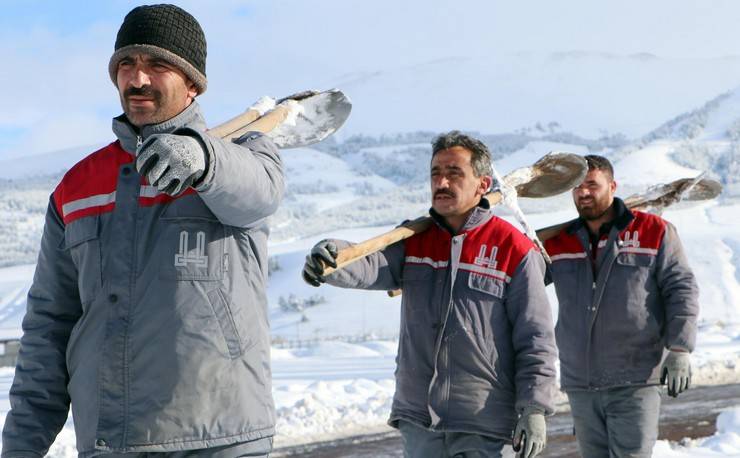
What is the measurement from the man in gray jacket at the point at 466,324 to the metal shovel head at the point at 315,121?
0.41 meters

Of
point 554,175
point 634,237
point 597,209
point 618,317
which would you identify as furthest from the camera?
point 554,175

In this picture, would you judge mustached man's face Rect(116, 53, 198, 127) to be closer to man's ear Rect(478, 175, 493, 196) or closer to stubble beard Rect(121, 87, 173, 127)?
stubble beard Rect(121, 87, 173, 127)

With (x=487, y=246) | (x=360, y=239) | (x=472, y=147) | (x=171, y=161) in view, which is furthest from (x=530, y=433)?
(x=360, y=239)

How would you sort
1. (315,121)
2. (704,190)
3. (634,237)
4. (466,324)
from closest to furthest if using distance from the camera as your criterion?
(466,324), (315,121), (634,237), (704,190)

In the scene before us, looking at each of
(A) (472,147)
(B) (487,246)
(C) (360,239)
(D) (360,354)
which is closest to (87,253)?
(B) (487,246)

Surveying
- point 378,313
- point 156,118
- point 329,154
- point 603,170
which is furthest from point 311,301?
point 329,154

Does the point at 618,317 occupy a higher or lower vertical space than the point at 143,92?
lower

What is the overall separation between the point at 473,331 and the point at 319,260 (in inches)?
25.8

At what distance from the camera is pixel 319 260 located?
336cm

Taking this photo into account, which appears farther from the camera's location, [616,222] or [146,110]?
[616,222]

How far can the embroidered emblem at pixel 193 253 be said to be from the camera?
2.36 metres

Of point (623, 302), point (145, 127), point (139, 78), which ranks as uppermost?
point (139, 78)

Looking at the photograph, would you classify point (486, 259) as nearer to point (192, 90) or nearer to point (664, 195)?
point (192, 90)

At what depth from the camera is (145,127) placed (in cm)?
245
